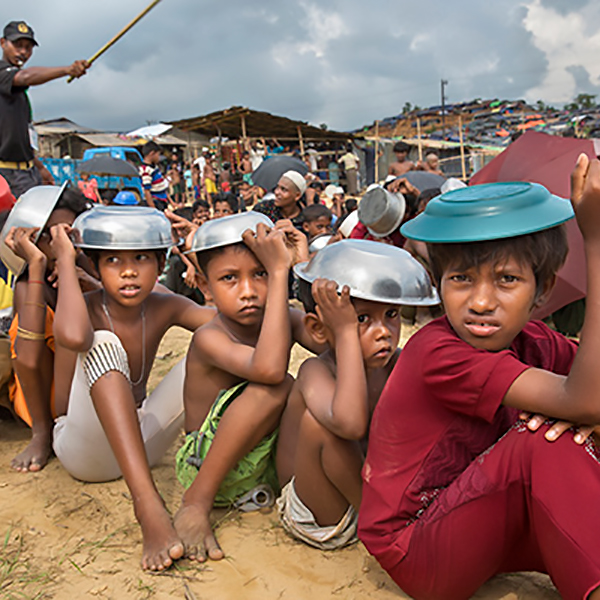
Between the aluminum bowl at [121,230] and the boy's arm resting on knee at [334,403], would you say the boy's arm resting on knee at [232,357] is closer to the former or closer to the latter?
the boy's arm resting on knee at [334,403]

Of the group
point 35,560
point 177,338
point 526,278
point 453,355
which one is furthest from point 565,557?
point 177,338

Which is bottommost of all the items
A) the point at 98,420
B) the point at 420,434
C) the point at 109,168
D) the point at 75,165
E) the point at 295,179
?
the point at 98,420

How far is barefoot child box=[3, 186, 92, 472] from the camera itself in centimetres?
258

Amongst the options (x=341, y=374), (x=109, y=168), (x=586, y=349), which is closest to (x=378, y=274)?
(x=341, y=374)

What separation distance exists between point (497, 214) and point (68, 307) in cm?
163

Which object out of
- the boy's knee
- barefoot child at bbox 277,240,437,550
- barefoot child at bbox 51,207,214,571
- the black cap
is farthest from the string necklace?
the black cap

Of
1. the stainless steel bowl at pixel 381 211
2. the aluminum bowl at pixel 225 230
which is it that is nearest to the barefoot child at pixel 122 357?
the aluminum bowl at pixel 225 230

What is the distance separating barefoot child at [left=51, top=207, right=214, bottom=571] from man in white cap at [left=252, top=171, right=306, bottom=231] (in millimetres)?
3849

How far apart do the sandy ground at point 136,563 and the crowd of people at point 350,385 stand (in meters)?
0.08

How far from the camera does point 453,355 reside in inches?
54.9

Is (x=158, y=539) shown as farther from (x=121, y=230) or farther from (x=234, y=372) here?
(x=121, y=230)

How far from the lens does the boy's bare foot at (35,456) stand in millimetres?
2629

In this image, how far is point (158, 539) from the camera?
1.92 metres

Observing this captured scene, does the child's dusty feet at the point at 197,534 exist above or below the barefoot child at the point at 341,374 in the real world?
below
